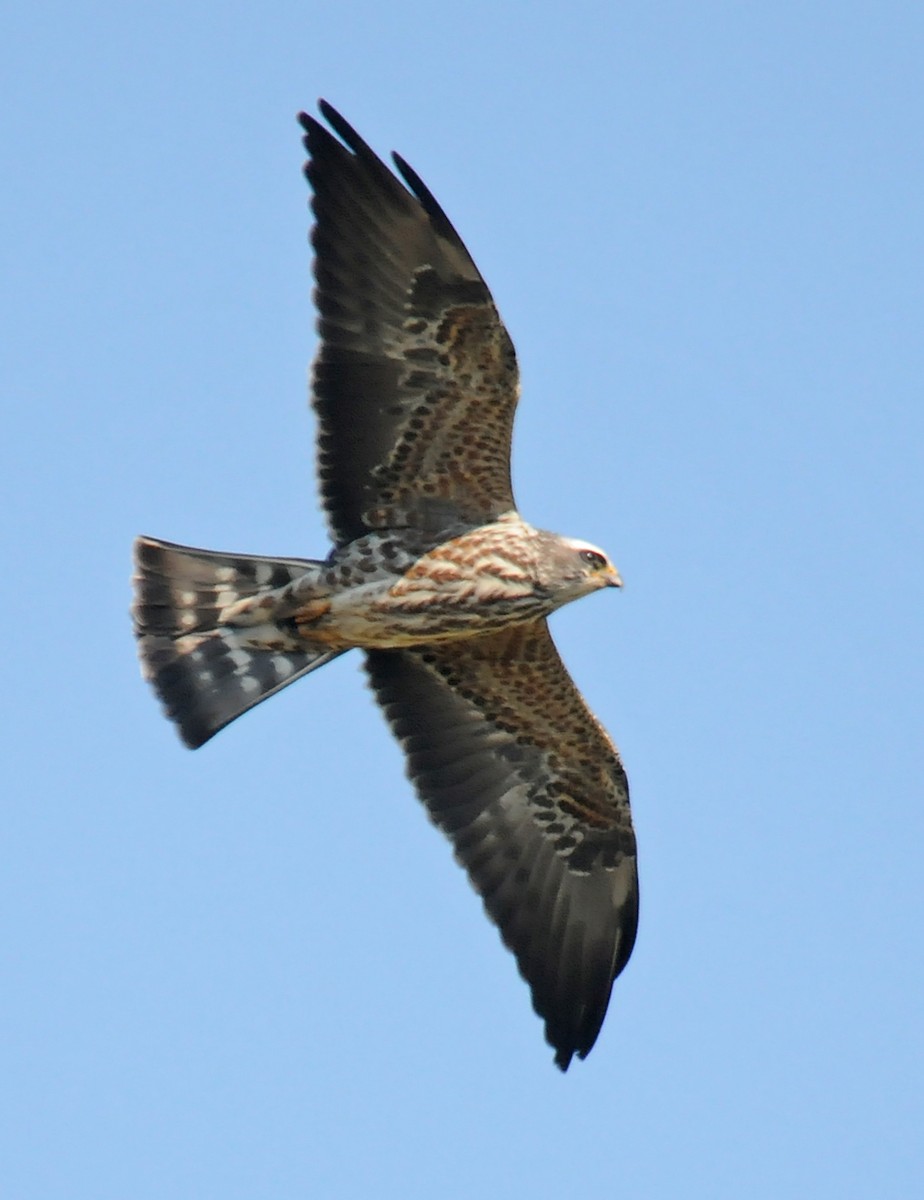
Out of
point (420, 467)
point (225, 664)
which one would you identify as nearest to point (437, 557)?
point (420, 467)

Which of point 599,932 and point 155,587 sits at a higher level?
point 155,587

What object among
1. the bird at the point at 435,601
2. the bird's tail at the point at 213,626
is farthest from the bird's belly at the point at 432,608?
the bird's tail at the point at 213,626

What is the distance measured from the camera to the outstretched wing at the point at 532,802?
39.0 ft

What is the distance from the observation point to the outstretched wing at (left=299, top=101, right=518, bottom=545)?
10773 millimetres

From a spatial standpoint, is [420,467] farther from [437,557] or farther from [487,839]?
[487,839]

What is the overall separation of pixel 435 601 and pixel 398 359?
1314 millimetres

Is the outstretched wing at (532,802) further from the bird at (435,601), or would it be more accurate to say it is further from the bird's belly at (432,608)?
the bird's belly at (432,608)

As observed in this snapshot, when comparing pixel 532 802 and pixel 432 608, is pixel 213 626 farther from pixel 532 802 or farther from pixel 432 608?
pixel 532 802

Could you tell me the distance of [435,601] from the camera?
11.1 metres

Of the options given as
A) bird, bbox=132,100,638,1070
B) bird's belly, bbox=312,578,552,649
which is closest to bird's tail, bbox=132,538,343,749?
bird, bbox=132,100,638,1070

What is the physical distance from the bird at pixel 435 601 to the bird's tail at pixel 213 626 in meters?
0.01

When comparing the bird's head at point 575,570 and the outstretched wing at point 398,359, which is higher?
the outstretched wing at point 398,359

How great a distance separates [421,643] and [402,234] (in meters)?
2.34

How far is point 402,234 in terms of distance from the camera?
10852 mm
